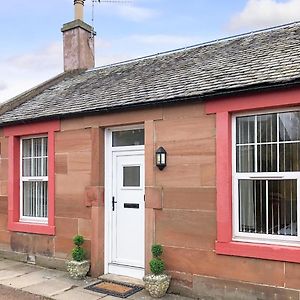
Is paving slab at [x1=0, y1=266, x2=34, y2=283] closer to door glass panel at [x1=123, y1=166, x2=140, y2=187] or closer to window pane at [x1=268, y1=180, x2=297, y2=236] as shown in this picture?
door glass panel at [x1=123, y1=166, x2=140, y2=187]

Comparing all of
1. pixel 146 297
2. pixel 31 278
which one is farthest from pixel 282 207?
pixel 31 278

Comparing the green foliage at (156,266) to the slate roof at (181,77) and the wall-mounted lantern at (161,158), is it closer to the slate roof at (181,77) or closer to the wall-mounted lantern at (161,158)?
the wall-mounted lantern at (161,158)

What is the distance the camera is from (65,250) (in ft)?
22.6

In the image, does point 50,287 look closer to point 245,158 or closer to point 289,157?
point 245,158

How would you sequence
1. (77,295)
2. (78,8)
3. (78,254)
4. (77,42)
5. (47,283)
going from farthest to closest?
(78,8)
(77,42)
(78,254)
(47,283)
(77,295)

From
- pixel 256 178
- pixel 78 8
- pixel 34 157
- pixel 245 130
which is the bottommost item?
pixel 256 178

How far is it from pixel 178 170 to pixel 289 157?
5.57 feet

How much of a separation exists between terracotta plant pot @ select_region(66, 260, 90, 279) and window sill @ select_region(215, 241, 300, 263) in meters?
2.56

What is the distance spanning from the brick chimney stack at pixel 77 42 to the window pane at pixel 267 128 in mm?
6814

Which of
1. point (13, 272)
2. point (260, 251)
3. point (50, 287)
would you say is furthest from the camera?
point (13, 272)

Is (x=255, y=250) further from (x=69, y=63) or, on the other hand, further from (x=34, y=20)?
(x=69, y=63)

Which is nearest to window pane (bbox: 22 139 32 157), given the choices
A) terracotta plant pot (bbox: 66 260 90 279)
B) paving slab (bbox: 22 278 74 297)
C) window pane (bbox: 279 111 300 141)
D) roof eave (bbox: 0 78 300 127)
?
roof eave (bbox: 0 78 300 127)

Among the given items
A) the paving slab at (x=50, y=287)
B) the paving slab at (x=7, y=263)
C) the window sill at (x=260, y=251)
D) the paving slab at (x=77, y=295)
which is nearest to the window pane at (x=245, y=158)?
the window sill at (x=260, y=251)

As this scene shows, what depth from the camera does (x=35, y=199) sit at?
7.75 metres
